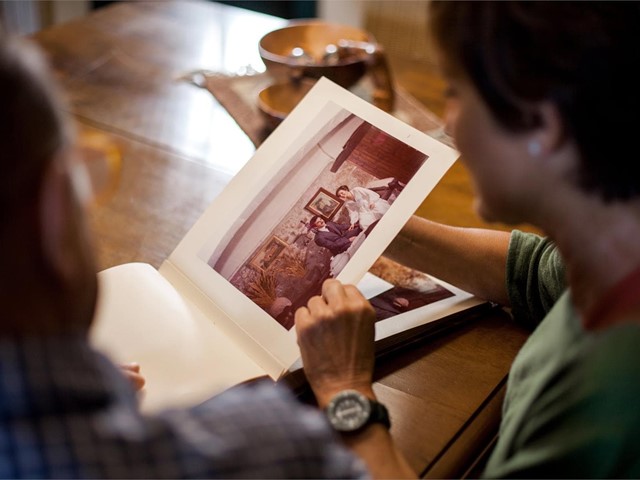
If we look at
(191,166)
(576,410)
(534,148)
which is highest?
(534,148)

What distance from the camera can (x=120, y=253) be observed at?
112cm

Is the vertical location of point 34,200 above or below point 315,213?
above

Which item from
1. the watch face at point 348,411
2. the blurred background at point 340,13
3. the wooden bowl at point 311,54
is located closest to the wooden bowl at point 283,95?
the wooden bowl at point 311,54

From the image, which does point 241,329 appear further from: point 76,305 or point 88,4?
point 88,4

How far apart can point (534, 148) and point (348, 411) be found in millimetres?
314

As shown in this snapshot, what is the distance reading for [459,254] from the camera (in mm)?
1054

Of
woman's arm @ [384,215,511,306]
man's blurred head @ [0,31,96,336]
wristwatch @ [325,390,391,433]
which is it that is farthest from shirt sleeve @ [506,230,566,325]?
man's blurred head @ [0,31,96,336]

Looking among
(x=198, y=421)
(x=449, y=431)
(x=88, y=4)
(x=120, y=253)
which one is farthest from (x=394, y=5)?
(x=198, y=421)

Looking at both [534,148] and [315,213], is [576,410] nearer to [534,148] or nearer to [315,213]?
[534,148]

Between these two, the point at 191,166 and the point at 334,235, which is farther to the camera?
the point at 191,166

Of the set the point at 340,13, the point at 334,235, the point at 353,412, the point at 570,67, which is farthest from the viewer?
the point at 340,13

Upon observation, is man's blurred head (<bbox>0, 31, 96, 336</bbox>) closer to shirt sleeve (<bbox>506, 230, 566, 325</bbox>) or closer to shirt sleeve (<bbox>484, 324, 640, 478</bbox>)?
shirt sleeve (<bbox>484, 324, 640, 478</bbox>)

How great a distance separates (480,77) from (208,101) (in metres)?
0.96

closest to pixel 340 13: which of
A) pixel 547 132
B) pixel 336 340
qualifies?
pixel 336 340
